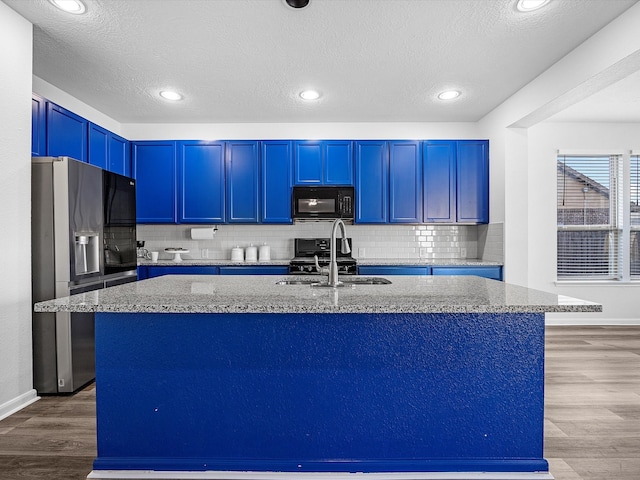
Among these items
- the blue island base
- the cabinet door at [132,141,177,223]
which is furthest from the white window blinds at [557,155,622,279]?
the cabinet door at [132,141,177,223]

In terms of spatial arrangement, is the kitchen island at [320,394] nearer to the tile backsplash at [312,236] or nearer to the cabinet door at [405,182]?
the cabinet door at [405,182]

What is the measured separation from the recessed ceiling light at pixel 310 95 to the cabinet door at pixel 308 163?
2.42 feet

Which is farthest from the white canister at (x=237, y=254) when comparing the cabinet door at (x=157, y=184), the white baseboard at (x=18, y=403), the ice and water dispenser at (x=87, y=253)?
the white baseboard at (x=18, y=403)

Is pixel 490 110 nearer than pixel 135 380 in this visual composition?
No

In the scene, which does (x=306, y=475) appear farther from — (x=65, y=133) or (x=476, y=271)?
(x=65, y=133)

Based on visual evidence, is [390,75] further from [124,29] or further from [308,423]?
[308,423]

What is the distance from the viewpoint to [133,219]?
3984 mm

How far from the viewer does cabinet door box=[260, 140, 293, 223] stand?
→ 15.6ft

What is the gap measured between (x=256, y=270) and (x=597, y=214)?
4.39 m

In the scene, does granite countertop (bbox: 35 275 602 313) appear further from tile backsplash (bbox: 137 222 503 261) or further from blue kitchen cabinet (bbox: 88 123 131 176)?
tile backsplash (bbox: 137 222 503 261)

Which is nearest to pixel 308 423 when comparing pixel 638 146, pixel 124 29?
pixel 124 29

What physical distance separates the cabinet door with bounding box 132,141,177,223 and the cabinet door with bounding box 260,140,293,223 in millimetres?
1084

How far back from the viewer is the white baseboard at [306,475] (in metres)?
1.86

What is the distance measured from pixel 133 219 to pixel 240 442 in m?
2.81
